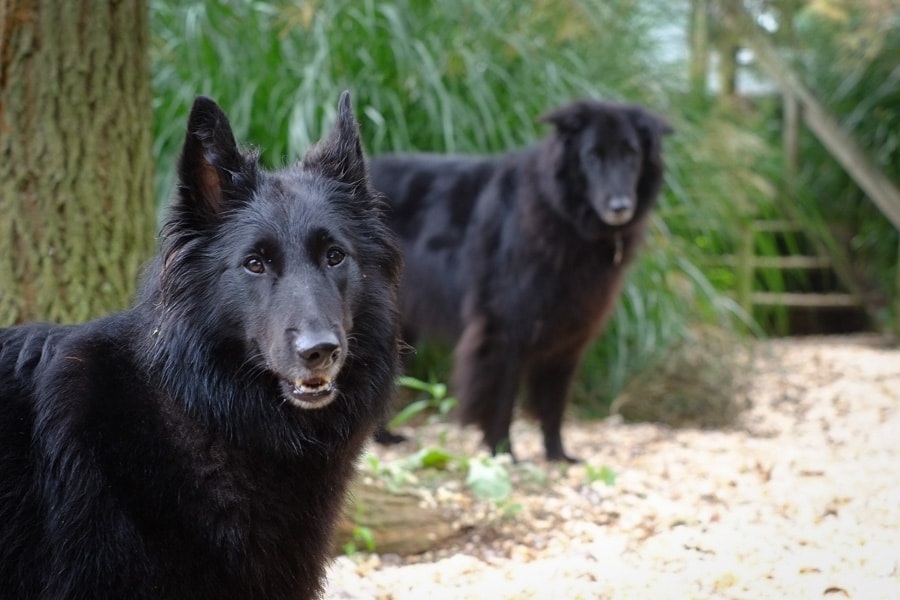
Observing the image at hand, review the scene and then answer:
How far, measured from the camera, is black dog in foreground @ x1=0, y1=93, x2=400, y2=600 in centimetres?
222

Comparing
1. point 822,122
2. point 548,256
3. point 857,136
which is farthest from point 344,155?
point 857,136

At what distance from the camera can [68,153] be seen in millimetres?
3459

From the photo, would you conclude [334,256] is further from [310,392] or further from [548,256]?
[548,256]

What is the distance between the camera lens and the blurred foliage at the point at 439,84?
680 centimetres

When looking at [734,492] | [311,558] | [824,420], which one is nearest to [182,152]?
[311,558]

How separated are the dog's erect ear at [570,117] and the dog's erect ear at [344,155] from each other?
2987 millimetres

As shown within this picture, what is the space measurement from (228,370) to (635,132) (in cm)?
383

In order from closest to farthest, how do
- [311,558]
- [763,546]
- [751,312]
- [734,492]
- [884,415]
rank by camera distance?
[311,558] < [763,546] < [734,492] < [884,415] < [751,312]

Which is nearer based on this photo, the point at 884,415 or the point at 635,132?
the point at 635,132

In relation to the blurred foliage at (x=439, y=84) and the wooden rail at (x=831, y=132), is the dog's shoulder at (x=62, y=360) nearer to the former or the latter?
the blurred foliage at (x=439, y=84)

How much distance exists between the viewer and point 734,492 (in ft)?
14.6

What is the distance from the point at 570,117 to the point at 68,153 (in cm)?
312

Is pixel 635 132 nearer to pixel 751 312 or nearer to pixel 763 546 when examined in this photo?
pixel 763 546

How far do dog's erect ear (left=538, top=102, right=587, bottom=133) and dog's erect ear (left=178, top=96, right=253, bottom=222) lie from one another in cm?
337
